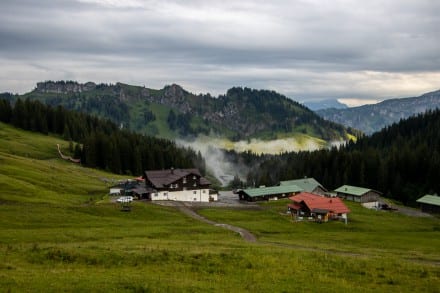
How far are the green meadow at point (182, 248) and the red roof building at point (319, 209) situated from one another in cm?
362

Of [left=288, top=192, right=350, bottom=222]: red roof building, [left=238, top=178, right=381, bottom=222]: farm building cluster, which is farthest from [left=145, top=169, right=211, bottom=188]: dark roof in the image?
[left=288, top=192, right=350, bottom=222]: red roof building

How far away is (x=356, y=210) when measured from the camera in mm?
119688

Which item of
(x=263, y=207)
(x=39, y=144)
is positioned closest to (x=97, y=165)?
(x=39, y=144)

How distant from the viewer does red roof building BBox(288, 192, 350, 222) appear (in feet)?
324

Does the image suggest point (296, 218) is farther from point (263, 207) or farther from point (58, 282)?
point (58, 282)

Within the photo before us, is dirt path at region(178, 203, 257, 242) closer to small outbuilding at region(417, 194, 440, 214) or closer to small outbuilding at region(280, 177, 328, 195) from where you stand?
small outbuilding at region(280, 177, 328, 195)

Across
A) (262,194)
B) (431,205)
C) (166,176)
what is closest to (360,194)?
(431,205)

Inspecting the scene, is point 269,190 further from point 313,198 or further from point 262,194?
point 313,198

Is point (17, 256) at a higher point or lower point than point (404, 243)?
higher

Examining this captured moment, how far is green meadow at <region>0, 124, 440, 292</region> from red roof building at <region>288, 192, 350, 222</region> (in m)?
3.62

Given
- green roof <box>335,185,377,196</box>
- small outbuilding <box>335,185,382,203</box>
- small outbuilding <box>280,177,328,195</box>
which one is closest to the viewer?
small outbuilding <box>335,185,382,203</box>

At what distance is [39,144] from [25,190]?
109929 millimetres

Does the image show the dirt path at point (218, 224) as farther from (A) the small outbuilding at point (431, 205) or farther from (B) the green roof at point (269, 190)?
(A) the small outbuilding at point (431, 205)

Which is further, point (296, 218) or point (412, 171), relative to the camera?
point (412, 171)
